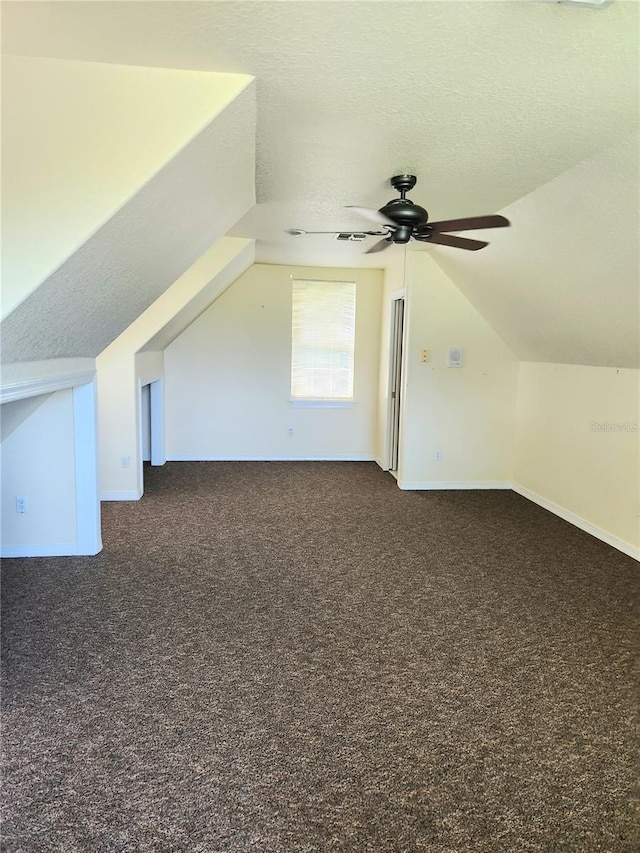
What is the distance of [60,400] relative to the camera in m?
3.58

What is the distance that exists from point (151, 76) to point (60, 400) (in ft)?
7.47

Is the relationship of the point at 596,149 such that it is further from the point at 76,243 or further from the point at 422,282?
the point at 422,282

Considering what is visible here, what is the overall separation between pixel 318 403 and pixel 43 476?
379 centimetres

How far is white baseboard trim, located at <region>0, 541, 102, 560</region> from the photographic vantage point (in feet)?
12.2

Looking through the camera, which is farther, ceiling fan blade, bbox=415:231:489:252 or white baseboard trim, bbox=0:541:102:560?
white baseboard trim, bbox=0:541:102:560

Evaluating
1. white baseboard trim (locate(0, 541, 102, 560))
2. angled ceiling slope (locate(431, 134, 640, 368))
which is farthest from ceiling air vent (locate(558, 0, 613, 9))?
white baseboard trim (locate(0, 541, 102, 560))

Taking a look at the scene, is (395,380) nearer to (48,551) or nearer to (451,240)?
(451,240)

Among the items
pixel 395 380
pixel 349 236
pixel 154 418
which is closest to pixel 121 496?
pixel 154 418

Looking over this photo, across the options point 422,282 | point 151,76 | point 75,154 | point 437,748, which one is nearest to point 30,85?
point 75,154

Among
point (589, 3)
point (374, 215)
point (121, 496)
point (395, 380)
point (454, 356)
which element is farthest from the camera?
point (395, 380)

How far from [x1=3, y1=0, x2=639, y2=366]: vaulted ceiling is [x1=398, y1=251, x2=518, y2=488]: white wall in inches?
55.6

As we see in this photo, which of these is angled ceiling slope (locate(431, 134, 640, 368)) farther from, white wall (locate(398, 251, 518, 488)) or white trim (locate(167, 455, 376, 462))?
white trim (locate(167, 455, 376, 462))

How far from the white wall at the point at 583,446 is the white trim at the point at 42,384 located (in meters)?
4.01

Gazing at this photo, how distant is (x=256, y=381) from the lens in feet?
22.3
